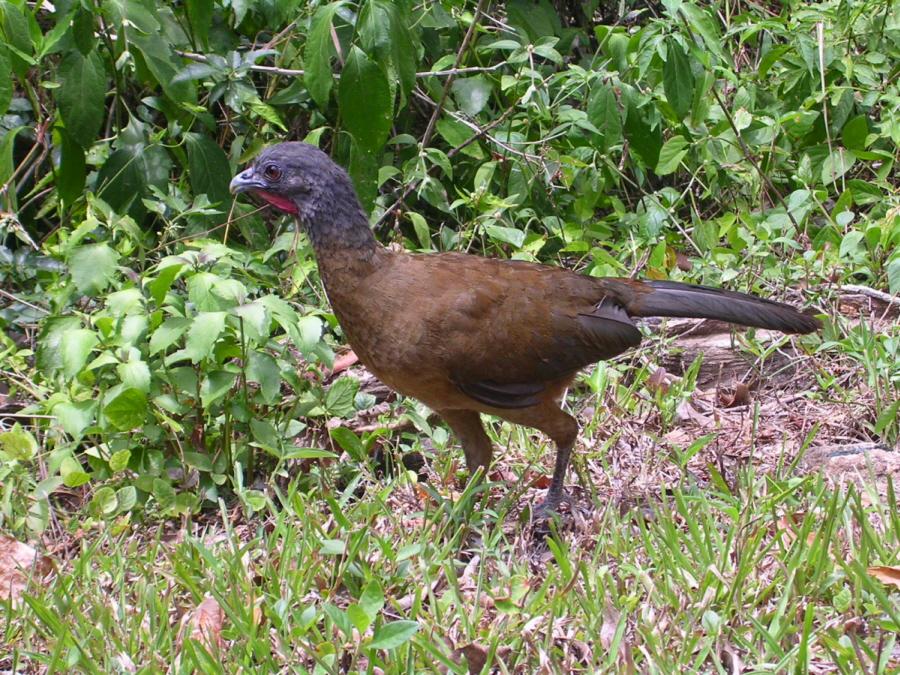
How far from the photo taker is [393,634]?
119 inches

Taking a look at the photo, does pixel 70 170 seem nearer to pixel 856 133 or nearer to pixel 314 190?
pixel 314 190

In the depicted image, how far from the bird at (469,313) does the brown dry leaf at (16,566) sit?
4.13 ft

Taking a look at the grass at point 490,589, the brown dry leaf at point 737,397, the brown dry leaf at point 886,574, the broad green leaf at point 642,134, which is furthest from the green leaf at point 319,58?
the brown dry leaf at point 886,574

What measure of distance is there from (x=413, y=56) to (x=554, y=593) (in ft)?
8.17

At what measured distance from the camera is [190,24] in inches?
199

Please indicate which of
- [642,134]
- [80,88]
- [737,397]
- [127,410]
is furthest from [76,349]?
[642,134]

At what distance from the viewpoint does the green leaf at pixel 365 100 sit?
482 cm

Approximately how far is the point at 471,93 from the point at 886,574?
136 inches

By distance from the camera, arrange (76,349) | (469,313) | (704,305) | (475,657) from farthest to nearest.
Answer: (704,305)
(469,313)
(76,349)
(475,657)

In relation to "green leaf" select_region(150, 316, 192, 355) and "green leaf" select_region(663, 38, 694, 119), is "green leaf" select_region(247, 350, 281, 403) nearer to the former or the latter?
"green leaf" select_region(150, 316, 192, 355)

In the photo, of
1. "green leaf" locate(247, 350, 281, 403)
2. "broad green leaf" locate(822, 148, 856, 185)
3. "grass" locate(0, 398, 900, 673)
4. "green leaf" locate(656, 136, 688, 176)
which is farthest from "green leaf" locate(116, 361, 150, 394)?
"broad green leaf" locate(822, 148, 856, 185)

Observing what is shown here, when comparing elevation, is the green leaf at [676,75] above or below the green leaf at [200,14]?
below

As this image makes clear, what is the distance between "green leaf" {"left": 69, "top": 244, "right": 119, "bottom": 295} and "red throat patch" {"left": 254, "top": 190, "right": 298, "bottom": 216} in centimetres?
64

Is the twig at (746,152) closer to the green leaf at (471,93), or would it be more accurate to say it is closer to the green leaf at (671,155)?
the green leaf at (671,155)
